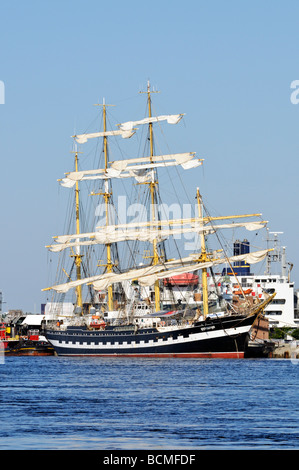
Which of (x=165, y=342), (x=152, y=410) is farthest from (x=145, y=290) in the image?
(x=152, y=410)

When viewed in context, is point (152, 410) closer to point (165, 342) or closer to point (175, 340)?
point (175, 340)

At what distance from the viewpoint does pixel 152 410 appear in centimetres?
5116

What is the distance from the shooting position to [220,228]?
390 feet

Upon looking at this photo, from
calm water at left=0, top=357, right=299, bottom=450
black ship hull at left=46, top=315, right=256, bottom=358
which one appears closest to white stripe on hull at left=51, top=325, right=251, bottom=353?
black ship hull at left=46, top=315, right=256, bottom=358

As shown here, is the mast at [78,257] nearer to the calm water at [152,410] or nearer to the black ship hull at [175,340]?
the black ship hull at [175,340]

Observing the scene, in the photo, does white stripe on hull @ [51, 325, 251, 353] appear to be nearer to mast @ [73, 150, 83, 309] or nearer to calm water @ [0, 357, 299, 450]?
mast @ [73, 150, 83, 309]

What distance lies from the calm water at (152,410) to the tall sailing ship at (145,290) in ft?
77.8

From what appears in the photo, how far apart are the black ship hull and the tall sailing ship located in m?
0.11

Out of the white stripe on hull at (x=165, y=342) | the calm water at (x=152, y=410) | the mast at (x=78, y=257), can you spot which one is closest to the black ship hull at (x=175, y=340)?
the white stripe on hull at (x=165, y=342)

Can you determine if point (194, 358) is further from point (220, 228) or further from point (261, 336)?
point (261, 336)

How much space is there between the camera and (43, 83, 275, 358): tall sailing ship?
362ft

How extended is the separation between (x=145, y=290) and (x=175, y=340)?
16150 millimetres

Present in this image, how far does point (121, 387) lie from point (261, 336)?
8259 cm

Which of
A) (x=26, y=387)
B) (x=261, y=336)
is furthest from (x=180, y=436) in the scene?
(x=261, y=336)
